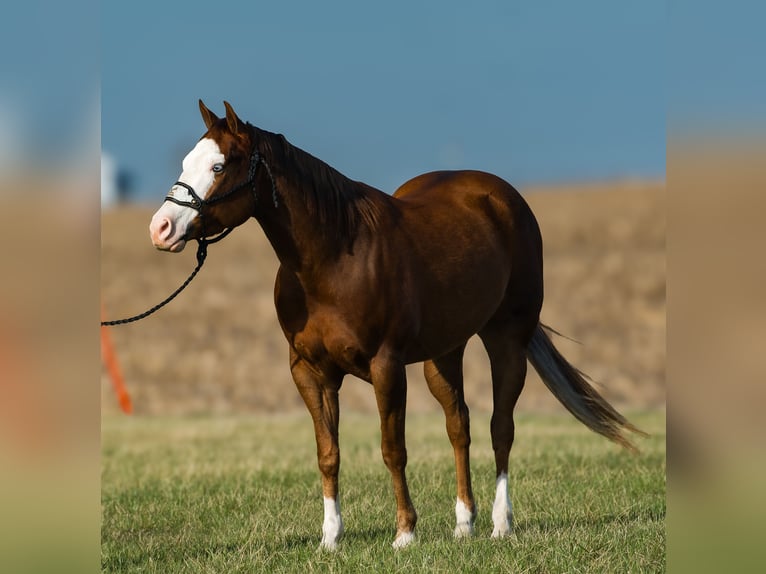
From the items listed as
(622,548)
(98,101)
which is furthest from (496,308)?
(98,101)

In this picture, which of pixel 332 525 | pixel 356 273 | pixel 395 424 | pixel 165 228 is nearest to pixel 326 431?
pixel 395 424

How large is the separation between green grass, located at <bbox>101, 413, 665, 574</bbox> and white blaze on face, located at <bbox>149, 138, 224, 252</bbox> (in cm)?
168


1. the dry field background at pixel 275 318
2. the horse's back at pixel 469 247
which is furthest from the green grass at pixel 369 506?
the dry field background at pixel 275 318

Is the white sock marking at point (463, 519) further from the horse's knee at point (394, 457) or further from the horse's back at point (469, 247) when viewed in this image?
the horse's back at point (469, 247)

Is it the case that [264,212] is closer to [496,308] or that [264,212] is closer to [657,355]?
[496,308]

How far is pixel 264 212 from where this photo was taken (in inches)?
193

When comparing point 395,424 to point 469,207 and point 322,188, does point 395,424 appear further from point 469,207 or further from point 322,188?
point 469,207

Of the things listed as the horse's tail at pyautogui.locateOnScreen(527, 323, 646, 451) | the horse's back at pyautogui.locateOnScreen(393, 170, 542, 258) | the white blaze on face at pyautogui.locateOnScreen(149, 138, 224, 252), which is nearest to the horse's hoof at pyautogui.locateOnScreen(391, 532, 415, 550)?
the horse's back at pyautogui.locateOnScreen(393, 170, 542, 258)

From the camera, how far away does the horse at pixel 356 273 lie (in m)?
4.67

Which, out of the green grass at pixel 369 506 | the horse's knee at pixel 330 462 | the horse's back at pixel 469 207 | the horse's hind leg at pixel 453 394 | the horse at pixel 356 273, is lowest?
the green grass at pixel 369 506

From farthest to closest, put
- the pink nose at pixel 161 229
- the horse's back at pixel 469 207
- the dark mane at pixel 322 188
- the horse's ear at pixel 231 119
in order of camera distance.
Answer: the horse's back at pixel 469 207 < the dark mane at pixel 322 188 < the horse's ear at pixel 231 119 < the pink nose at pixel 161 229

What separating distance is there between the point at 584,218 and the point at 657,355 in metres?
8.27

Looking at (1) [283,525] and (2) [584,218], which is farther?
(2) [584,218]

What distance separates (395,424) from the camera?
5.11 m
